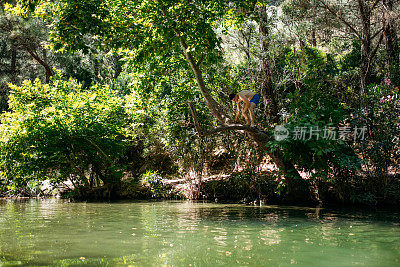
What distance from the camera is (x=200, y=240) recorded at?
18.0ft

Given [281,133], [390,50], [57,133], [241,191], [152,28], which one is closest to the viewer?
[152,28]

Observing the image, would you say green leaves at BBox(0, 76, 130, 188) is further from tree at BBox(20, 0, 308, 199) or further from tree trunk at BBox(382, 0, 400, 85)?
tree trunk at BBox(382, 0, 400, 85)

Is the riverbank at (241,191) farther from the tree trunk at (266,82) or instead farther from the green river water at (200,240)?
the tree trunk at (266,82)

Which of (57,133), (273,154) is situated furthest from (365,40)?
(57,133)

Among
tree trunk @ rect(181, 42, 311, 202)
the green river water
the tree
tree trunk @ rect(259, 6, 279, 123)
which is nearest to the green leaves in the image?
the tree

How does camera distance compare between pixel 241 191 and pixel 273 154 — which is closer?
pixel 273 154

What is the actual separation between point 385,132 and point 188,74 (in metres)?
6.60

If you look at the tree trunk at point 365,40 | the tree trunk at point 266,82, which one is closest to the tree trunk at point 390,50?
the tree trunk at point 365,40

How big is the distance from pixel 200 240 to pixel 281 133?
530cm

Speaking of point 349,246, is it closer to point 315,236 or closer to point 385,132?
point 315,236

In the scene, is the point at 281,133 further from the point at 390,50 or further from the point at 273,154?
the point at 390,50

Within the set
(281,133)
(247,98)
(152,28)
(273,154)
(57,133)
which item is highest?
(152,28)

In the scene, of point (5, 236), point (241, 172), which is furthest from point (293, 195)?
point (5, 236)

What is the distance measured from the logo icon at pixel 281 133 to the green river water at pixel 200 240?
226 cm
